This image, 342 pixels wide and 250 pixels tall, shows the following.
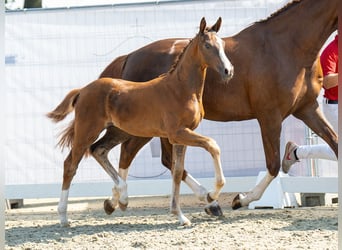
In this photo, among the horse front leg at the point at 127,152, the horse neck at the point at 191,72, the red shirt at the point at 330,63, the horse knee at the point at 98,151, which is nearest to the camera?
the horse neck at the point at 191,72

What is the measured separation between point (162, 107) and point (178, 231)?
100cm

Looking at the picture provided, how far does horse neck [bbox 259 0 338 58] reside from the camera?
604 centimetres

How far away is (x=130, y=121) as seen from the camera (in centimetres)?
552

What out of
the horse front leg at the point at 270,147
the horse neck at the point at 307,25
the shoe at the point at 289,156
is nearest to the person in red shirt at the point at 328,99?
the shoe at the point at 289,156

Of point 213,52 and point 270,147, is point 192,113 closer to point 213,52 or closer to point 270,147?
point 213,52

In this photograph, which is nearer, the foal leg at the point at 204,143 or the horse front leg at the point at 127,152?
the foal leg at the point at 204,143

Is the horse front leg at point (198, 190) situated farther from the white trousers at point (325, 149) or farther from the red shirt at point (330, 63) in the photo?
the red shirt at point (330, 63)

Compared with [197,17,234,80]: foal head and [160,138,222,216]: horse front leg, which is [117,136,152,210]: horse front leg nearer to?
[160,138,222,216]: horse front leg

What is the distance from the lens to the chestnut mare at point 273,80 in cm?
595

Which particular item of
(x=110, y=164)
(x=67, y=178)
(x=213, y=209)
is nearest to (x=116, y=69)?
(x=110, y=164)

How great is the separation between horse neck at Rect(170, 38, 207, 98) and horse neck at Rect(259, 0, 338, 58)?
112 centimetres

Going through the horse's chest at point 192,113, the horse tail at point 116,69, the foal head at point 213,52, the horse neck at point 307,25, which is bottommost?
the horse's chest at point 192,113

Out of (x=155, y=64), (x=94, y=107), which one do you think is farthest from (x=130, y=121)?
(x=155, y=64)

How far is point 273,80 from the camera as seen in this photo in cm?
595
